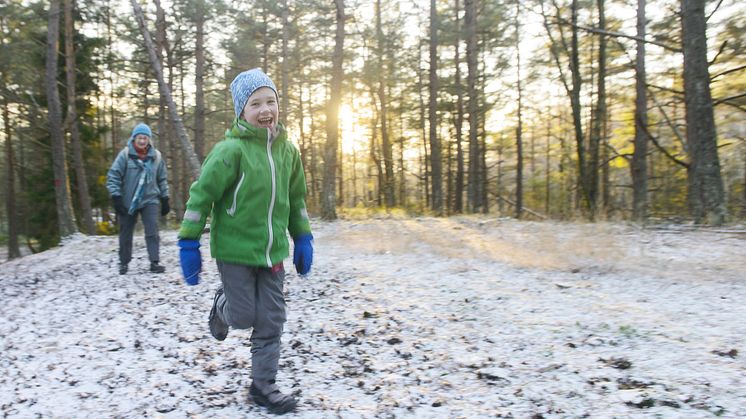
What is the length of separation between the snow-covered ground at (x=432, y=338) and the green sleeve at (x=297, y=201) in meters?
1.10

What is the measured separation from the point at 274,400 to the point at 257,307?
1.88 ft

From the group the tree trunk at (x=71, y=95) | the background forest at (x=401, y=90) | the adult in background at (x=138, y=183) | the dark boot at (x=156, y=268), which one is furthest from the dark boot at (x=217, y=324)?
the tree trunk at (x=71, y=95)

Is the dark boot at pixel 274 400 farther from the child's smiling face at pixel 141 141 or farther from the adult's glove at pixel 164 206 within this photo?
the child's smiling face at pixel 141 141

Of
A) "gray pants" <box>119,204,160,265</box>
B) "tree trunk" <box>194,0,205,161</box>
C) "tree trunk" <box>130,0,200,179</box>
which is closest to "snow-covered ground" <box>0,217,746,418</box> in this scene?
"gray pants" <box>119,204,160,265</box>

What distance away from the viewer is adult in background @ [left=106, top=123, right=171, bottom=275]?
6.75 m

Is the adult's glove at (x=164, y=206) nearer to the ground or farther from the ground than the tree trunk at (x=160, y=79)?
nearer to the ground

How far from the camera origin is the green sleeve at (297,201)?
325 cm

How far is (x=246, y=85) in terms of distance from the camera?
9.69 ft

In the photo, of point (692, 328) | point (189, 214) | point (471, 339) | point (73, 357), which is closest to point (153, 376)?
point (73, 357)

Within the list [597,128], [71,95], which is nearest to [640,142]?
[597,128]

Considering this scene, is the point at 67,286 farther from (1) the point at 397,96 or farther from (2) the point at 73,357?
(1) the point at 397,96

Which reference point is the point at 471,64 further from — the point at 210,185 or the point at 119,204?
the point at 210,185

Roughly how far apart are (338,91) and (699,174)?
8392 mm

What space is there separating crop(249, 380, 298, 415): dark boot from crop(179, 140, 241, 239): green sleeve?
103cm
